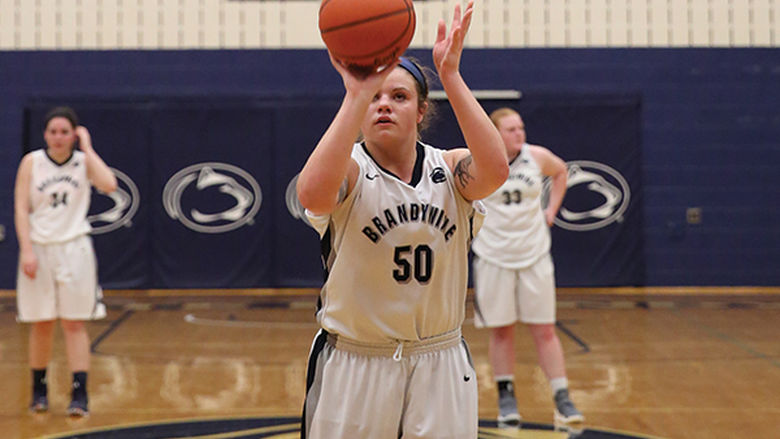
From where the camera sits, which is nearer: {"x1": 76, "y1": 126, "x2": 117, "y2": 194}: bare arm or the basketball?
the basketball

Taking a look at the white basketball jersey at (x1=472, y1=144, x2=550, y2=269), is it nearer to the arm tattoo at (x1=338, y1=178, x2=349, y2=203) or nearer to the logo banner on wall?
the arm tattoo at (x1=338, y1=178, x2=349, y2=203)

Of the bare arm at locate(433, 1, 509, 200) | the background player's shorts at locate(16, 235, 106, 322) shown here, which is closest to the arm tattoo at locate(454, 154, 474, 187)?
the bare arm at locate(433, 1, 509, 200)

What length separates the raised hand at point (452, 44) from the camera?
6.66 feet

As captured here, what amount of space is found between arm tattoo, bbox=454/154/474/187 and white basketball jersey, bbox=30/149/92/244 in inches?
133

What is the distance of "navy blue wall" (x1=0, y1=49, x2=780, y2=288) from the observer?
1094 centimetres

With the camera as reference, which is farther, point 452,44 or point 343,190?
point 343,190

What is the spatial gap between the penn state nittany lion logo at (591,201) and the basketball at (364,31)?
9053 millimetres

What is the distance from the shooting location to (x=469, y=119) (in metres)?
2.12

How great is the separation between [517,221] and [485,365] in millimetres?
1746

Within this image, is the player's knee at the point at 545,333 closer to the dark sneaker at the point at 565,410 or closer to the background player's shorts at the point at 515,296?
the background player's shorts at the point at 515,296

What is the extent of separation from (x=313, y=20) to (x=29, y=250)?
6855 mm

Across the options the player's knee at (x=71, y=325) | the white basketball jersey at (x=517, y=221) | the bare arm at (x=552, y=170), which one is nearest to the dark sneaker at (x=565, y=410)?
the white basketball jersey at (x=517, y=221)

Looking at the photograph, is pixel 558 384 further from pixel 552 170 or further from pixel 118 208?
pixel 118 208

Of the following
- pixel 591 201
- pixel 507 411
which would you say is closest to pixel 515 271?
pixel 507 411
